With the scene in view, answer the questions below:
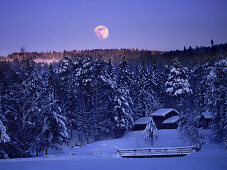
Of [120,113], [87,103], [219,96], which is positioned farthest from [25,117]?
[219,96]

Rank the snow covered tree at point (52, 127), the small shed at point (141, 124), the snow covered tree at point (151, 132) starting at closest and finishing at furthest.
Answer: the snow covered tree at point (52, 127), the snow covered tree at point (151, 132), the small shed at point (141, 124)

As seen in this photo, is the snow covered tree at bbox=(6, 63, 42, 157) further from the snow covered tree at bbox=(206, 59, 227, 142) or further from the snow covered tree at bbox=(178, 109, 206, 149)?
the snow covered tree at bbox=(206, 59, 227, 142)

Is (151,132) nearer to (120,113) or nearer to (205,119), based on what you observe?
(120,113)

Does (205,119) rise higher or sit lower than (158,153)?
lower

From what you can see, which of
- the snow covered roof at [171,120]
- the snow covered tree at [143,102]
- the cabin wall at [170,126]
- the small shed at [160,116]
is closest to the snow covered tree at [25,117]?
the small shed at [160,116]

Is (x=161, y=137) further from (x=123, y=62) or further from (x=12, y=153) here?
(x=12, y=153)

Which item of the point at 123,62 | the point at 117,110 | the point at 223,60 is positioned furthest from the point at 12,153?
the point at 123,62

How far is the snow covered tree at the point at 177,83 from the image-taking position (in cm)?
5419

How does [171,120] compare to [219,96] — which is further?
[171,120]

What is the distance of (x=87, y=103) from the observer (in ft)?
171

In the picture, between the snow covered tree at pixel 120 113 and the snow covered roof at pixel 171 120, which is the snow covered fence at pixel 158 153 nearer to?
the snow covered tree at pixel 120 113

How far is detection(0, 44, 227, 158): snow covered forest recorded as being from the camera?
29500 millimetres

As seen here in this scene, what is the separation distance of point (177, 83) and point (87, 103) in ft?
66.2

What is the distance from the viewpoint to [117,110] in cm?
4769
